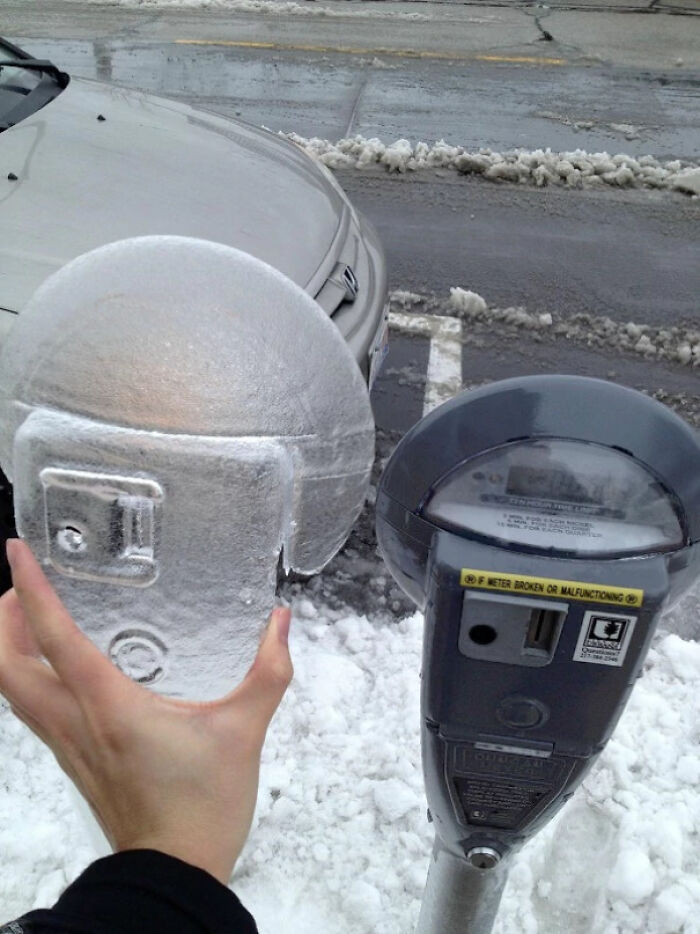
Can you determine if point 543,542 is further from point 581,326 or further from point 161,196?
point 581,326

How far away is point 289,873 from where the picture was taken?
2.09 meters

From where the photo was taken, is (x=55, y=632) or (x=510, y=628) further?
(x=510, y=628)

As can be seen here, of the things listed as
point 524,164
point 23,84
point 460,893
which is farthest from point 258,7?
point 460,893

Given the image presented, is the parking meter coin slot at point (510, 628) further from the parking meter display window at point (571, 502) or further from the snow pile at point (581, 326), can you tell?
the snow pile at point (581, 326)

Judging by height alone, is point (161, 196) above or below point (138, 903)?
below

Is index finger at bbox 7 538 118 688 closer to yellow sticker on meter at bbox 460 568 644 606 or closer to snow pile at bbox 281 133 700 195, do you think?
yellow sticker on meter at bbox 460 568 644 606

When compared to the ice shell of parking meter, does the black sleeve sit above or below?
below

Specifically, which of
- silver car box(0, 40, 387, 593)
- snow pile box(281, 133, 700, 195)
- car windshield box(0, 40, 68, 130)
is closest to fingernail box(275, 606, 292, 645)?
silver car box(0, 40, 387, 593)

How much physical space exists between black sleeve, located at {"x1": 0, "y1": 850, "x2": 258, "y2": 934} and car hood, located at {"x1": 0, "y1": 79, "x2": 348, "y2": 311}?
1.73 m

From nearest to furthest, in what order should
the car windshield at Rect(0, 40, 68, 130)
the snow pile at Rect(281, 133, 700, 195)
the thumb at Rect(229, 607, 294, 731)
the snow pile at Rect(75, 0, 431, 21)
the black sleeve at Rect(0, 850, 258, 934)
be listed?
the black sleeve at Rect(0, 850, 258, 934) < the thumb at Rect(229, 607, 294, 731) < the car windshield at Rect(0, 40, 68, 130) < the snow pile at Rect(281, 133, 700, 195) < the snow pile at Rect(75, 0, 431, 21)

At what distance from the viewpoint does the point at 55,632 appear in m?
0.89

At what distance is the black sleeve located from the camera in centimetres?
84

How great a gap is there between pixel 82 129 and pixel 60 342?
8.03ft

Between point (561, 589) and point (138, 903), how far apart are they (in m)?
0.57
